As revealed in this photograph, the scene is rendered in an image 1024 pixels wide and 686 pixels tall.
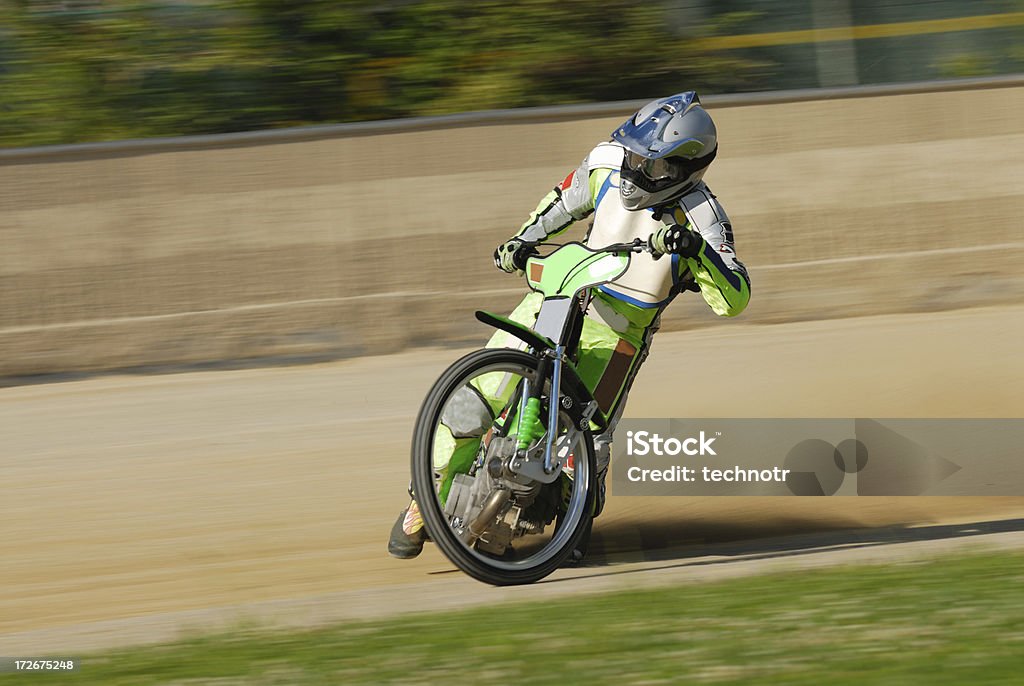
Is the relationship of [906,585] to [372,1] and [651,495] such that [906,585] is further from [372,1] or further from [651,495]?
[372,1]

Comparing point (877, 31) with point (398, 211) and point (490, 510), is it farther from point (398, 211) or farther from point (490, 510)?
point (490, 510)

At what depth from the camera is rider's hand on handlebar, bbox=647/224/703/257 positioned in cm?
570

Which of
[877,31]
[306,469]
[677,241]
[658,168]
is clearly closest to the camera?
[677,241]

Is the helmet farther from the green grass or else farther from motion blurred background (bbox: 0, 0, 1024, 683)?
motion blurred background (bbox: 0, 0, 1024, 683)

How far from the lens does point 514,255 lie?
6.43m

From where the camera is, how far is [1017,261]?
12477 mm

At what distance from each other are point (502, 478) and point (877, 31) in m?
8.73

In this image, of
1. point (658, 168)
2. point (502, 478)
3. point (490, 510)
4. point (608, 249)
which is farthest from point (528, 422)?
point (658, 168)

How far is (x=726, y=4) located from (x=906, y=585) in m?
9.22

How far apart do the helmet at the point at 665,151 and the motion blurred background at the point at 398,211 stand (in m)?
2.75

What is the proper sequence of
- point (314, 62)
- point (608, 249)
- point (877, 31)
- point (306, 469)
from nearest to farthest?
point (608, 249), point (306, 469), point (314, 62), point (877, 31)

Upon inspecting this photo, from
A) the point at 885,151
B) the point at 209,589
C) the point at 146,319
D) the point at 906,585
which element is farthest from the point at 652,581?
the point at 885,151

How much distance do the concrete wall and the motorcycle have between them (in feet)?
17.6

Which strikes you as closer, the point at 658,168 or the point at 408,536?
the point at 658,168
